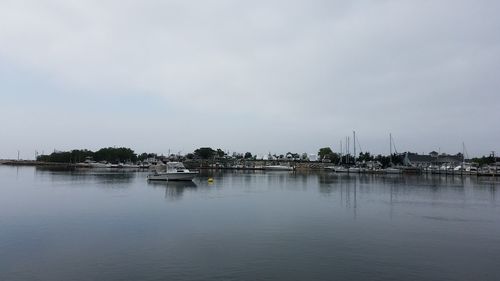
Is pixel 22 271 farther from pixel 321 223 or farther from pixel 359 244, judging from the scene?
pixel 321 223

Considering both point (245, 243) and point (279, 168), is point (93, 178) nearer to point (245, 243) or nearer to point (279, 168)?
point (245, 243)

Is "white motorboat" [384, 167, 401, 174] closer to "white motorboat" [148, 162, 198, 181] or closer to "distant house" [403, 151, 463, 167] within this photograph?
"distant house" [403, 151, 463, 167]

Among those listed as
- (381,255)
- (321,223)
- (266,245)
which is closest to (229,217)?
(321,223)

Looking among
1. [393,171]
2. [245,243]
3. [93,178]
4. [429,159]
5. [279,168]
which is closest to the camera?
[245,243]

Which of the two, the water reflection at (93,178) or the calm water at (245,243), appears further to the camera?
the water reflection at (93,178)

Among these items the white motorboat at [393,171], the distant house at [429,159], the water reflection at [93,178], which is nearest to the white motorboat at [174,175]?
the water reflection at [93,178]

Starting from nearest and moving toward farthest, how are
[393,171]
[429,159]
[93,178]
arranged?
[93,178]
[393,171]
[429,159]

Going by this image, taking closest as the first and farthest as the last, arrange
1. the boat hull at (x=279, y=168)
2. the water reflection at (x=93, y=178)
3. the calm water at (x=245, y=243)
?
1. the calm water at (x=245, y=243)
2. the water reflection at (x=93, y=178)
3. the boat hull at (x=279, y=168)

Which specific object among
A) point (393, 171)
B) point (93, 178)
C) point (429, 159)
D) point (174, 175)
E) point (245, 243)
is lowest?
point (245, 243)

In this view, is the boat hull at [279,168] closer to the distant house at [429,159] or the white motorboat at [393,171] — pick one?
the white motorboat at [393,171]

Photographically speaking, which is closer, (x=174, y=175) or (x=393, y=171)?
(x=174, y=175)

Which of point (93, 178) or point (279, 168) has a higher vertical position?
point (279, 168)

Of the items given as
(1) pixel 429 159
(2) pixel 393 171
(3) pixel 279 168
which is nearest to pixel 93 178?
(3) pixel 279 168

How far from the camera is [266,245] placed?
22.9 metres
